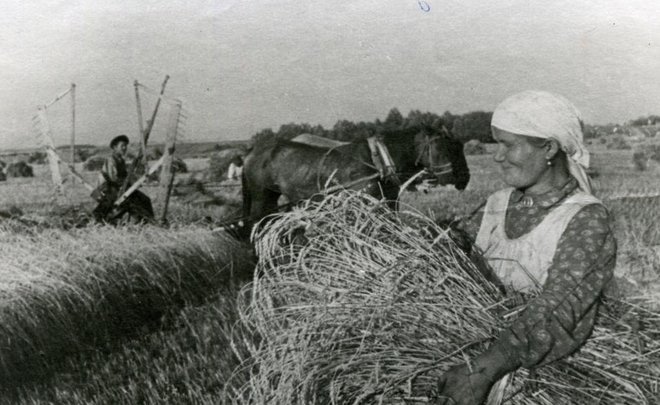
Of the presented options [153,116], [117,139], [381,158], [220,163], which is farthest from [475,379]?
[220,163]

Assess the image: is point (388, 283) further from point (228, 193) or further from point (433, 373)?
point (228, 193)

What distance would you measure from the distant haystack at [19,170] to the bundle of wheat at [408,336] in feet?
37.9

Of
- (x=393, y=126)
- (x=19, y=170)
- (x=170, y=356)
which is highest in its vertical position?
(x=393, y=126)

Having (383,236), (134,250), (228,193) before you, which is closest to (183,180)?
(228,193)

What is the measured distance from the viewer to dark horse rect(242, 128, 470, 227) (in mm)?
6258

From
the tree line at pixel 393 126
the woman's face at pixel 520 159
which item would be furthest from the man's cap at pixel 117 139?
the woman's face at pixel 520 159

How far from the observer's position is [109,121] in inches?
324

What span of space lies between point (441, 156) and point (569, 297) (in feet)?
17.0

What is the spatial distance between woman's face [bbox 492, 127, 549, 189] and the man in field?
7.25 m

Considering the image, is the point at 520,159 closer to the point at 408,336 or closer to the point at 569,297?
the point at 569,297

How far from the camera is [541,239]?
4.79 feet

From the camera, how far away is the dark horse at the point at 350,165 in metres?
6.26

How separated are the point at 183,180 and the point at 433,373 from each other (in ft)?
40.2

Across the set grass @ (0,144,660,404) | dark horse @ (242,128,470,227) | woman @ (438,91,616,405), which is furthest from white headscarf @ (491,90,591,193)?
dark horse @ (242,128,470,227)
